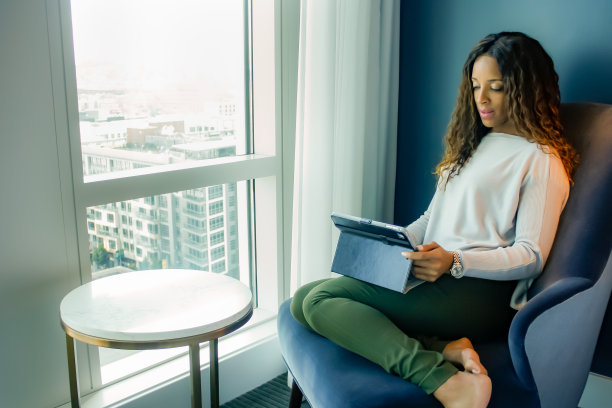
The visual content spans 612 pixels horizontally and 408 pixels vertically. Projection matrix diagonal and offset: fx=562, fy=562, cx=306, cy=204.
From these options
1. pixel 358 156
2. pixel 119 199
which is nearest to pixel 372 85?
pixel 358 156

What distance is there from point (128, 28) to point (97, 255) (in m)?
0.63

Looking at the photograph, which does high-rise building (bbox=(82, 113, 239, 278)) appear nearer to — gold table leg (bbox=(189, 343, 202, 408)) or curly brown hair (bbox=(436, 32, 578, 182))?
gold table leg (bbox=(189, 343, 202, 408))

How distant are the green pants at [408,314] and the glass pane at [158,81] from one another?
2.22 ft

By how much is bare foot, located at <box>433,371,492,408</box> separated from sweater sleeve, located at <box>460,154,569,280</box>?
0.25m

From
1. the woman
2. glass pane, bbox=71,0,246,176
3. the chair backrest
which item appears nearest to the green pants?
the woman

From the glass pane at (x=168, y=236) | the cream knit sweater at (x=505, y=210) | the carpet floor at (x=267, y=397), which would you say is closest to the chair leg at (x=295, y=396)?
the carpet floor at (x=267, y=397)

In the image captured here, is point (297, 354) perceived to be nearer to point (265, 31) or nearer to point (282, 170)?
point (282, 170)

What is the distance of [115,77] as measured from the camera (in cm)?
151

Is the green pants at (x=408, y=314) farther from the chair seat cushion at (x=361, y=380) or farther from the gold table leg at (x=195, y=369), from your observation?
the gold table leg at (x=195, y=369)

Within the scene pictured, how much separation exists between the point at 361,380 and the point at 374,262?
0.29 meters

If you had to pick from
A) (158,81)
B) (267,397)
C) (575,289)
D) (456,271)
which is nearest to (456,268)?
(456,271)

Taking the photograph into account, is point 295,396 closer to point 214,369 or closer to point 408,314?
point 214,369

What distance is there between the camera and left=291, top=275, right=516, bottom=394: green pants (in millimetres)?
1210

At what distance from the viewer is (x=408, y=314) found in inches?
50.2
